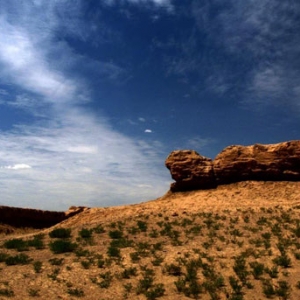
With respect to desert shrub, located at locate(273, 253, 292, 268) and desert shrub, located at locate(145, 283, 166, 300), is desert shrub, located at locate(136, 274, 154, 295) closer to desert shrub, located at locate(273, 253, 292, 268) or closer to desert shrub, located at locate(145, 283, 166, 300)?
desert shrub, located at locate(145, 283, 166, 300)

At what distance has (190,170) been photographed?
3556 cm

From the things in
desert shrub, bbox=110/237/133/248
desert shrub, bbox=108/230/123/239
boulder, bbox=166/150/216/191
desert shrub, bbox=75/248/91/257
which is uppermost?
boulder, bbox=166/150/216/191

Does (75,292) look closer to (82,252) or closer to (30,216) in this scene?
(82,252)

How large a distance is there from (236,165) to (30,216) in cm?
2115

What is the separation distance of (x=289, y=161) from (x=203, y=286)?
2532 centimetres

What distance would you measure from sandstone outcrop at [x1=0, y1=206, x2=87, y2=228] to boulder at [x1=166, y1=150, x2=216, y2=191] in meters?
11.8

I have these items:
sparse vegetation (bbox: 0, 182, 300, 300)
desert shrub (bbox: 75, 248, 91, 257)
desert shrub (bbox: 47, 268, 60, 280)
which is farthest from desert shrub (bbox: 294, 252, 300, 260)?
desert shrub (bbox: 47, 268, 60, 280)

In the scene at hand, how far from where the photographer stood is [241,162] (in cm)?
3397

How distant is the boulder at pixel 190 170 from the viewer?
115 feet

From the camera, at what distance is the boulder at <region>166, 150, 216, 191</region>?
1384 inches

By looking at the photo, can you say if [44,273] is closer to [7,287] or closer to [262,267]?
[7,287]

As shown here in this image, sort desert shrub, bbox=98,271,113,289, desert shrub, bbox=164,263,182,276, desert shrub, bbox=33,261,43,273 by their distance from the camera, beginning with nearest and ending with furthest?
desert shrub, bbox=98,271,113,289
desert shrub, bbox=164,263,182,276
desert shrub, bbox=33,261,43,273

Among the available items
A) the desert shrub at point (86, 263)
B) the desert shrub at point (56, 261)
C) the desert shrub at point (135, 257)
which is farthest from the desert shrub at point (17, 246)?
the desert shrub at point (135, 257)

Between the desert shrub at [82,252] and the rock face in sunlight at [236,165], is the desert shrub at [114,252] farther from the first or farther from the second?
the rock face in sunlight at [236,165]
